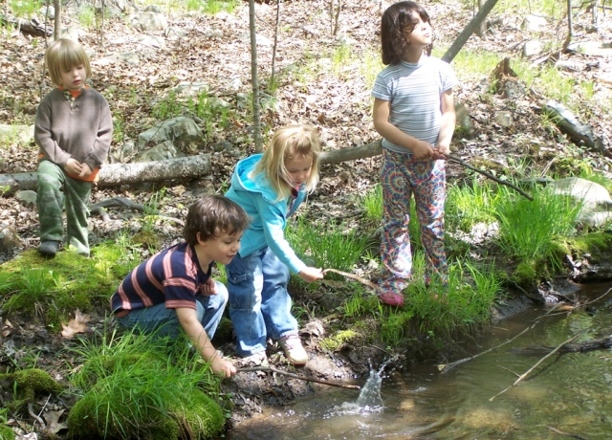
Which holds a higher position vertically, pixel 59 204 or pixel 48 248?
pixel 59 204

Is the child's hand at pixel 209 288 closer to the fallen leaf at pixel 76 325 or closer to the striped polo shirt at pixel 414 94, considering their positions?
the fallen leaf at pixel 76 325

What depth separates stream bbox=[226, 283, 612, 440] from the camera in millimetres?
3297

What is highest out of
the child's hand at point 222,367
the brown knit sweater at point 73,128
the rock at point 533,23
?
the rock at point 533,23

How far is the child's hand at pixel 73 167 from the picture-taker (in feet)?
14.6

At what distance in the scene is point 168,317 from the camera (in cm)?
351

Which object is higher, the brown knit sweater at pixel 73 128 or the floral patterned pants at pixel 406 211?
the brown knit sweater at pixel 73 128

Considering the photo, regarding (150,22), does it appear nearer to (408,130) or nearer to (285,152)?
(408,130)

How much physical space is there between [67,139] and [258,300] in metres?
1.86

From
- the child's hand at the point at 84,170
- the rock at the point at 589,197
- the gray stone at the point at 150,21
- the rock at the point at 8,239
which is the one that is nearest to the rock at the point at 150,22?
the gray stone at the point at 150,21

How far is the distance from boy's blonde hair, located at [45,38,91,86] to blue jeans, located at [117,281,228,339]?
6.01ft

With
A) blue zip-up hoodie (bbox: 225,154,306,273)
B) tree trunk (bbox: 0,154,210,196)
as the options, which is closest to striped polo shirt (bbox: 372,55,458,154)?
blue zip-up hoodie (bbox: 225,154,306,273)

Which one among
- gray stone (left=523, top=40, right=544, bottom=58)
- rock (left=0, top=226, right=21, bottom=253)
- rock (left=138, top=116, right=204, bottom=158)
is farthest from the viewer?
gray stone (left=523, top=40, right=544, bottom=58)

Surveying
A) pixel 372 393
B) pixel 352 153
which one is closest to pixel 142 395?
pixel 372 393

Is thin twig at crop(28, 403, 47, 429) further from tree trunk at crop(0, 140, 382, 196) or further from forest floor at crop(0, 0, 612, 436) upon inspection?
tree trunk at crop(0, 140, 382, 196)
